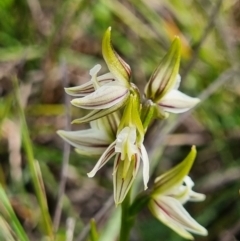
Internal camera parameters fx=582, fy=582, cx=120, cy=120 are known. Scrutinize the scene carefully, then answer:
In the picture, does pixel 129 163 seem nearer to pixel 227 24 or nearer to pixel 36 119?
pixel 36 119

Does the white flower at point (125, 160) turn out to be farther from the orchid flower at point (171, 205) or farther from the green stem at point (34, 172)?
the green stem at point (34, 172)

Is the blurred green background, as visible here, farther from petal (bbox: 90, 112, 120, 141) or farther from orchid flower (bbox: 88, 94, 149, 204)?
orchid flower (bbox: 88, 94, 149, 204)

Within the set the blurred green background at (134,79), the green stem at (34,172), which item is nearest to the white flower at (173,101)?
the green stem at (34,172)

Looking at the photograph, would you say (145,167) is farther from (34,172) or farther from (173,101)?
(34,172)

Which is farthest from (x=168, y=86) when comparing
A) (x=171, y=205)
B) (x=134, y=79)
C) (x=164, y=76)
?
(x=134, y=79)

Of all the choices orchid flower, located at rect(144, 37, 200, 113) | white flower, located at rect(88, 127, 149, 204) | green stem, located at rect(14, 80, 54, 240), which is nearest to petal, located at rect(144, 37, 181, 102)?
orchid flower, located at rect(144, 37, 200, 113)

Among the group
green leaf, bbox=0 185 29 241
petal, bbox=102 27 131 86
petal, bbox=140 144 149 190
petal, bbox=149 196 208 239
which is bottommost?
green leaf, bbox=0 185 29 241

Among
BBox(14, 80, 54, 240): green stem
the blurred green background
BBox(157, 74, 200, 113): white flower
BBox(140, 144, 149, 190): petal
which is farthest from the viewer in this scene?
the blurred green background
